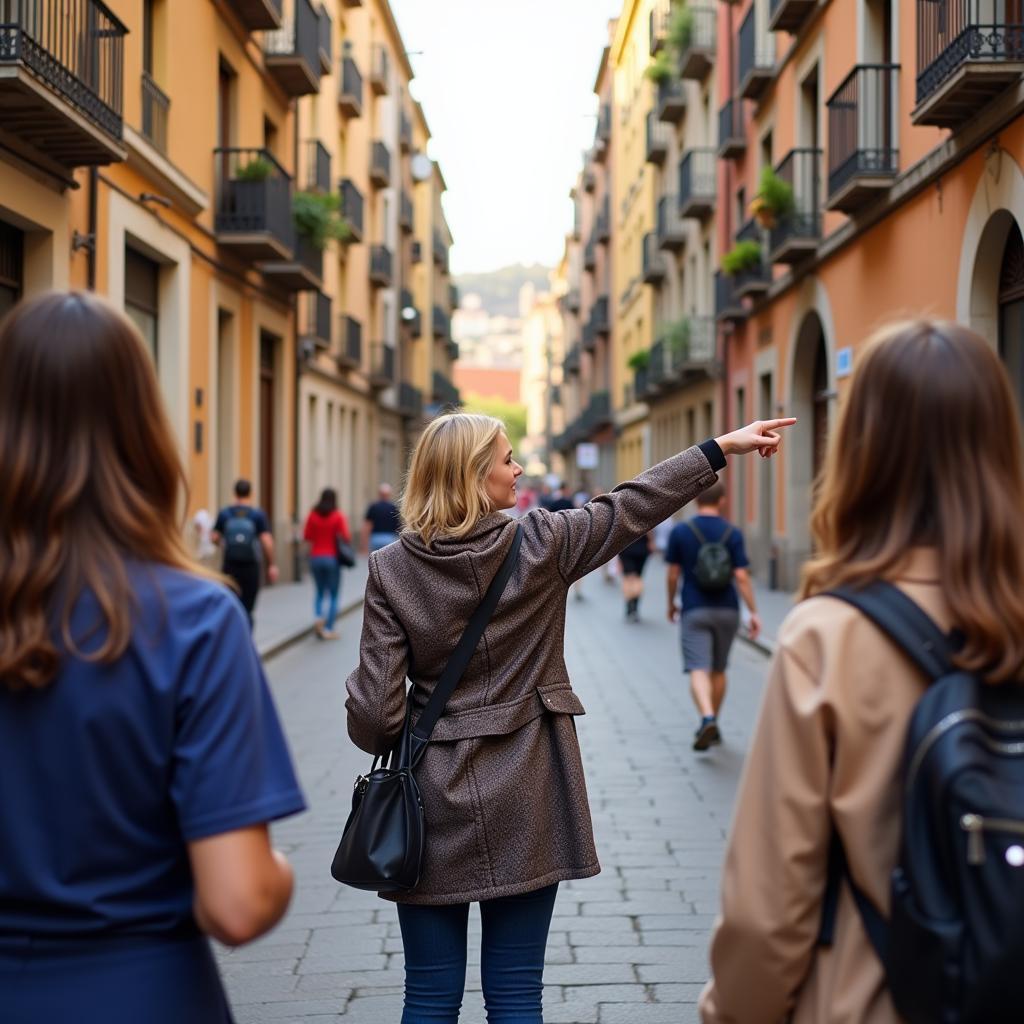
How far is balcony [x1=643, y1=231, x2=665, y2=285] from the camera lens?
1531 inches

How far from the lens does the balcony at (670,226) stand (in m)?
34.9

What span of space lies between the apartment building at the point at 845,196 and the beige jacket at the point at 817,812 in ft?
2.12

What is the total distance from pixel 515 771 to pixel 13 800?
61.4 inches

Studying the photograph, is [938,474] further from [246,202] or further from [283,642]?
[246,202]

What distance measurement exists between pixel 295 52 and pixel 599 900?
792 inches

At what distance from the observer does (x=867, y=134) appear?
16922 mm

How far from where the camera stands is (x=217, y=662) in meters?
1.97

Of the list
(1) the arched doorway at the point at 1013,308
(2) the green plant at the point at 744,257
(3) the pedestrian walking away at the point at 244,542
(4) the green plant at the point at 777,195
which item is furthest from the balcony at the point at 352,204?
(1) the arched doorway at the point at 1013,308

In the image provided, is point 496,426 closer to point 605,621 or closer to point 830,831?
point 830,831

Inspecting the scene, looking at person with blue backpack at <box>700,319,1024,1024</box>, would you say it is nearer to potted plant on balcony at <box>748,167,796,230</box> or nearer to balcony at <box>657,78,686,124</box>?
potted plant on balcony at <box>748,167,796,230</box>

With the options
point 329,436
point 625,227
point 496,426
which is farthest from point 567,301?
point 496,426

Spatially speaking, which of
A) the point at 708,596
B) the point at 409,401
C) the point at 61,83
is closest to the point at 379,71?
the point at 409,401

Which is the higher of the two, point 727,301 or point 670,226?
point 670,226

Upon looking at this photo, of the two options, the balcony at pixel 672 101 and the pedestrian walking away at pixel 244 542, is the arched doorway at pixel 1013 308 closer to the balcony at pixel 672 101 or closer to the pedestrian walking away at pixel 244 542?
the pedestrian walking away at pixel 244 542
